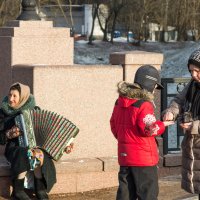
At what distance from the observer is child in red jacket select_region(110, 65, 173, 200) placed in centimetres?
611

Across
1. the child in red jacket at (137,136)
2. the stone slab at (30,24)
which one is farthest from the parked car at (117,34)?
the child in red jacket at (137,136)

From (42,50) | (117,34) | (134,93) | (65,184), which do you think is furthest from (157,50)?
(134,93)

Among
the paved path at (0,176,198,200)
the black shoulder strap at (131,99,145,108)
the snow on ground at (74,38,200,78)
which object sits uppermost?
the black shoulder strap at (131,99,145,108)

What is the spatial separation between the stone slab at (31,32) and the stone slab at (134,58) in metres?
0.80

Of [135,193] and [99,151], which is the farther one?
[99,151]

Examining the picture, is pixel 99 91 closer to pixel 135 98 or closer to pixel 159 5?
pixel 135 98

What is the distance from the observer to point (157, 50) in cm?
5747

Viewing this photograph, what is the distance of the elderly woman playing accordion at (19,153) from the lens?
25.0 feet

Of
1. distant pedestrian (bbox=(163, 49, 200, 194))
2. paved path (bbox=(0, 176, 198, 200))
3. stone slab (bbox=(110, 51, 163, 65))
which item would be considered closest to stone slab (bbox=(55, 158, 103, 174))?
paved path (bbox=(0, 176, 198, 200))

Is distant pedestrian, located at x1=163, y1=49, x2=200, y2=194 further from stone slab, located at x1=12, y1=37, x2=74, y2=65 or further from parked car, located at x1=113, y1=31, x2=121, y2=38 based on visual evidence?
parked car, located at x1=113, y1=31, x2=121, y2=38

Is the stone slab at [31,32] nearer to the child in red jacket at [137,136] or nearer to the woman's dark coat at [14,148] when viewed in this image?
the woman's dark coat at [14,148]

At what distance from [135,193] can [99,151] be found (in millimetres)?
2492

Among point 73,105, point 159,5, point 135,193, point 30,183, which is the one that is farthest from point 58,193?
point 159,5

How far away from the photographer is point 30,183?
7957 mm
